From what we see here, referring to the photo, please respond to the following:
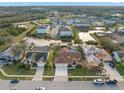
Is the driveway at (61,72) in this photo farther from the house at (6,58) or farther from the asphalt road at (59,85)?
the house at (6,58)

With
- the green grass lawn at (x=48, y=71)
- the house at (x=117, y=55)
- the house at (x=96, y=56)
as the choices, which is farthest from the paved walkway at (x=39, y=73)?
the house at (x=117, y=55)

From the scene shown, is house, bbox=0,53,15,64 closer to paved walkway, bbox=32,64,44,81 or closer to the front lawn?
paved walkway, bbox=32,64,44,81

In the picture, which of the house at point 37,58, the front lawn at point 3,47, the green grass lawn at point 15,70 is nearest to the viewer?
the green grass lawn at point 15,70

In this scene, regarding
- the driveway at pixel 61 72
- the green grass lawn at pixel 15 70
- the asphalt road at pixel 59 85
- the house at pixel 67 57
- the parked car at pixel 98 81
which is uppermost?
the house at pixel 67 57

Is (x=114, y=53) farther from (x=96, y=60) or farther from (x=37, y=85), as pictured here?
(x=37, y=85)

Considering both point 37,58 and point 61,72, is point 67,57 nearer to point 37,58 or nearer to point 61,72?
point 61,72

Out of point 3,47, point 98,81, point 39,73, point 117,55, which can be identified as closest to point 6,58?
point 39,73
